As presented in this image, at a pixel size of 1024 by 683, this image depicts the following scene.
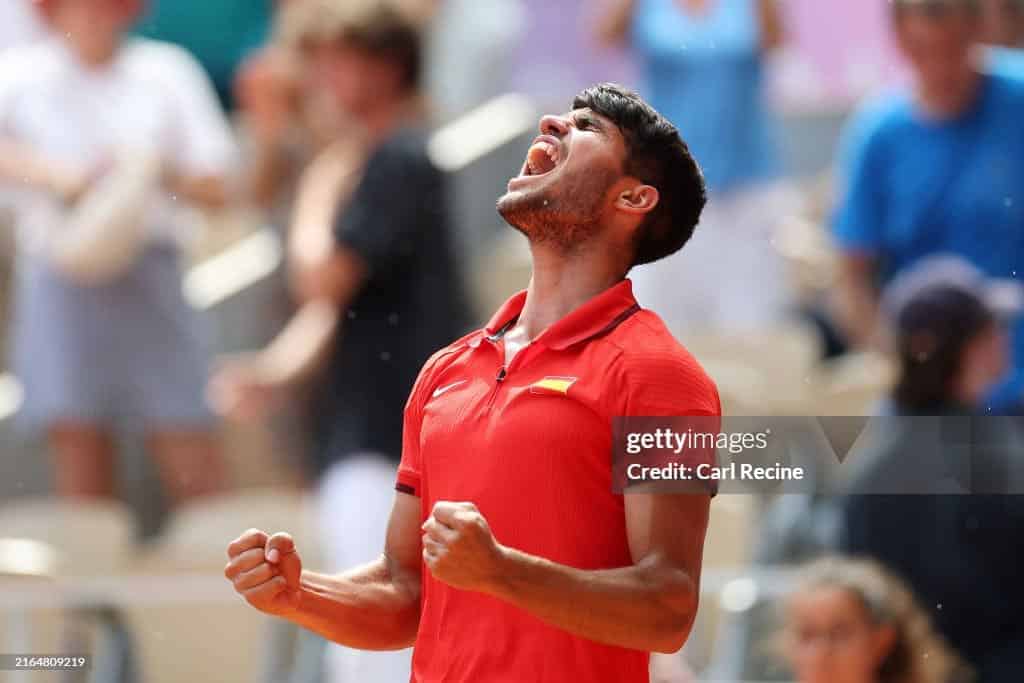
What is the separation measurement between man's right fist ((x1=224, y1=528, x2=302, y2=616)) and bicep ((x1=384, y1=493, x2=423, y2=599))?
145 millimetres

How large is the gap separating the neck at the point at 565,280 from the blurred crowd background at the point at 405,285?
512 millimetres

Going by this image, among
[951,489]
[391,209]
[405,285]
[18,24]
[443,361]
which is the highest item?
[18,24]

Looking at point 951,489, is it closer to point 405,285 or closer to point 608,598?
point 405,285

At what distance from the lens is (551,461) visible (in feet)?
5.27

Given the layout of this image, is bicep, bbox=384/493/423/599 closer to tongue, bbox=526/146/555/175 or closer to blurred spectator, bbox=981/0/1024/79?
tongue, bbox=526/146/555/175

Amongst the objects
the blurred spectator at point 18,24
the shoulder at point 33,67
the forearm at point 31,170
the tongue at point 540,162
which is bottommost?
the tongue at point 540,162

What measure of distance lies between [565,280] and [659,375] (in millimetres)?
149

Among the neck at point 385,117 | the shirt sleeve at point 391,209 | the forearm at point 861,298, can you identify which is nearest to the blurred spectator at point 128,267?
the neck at point 385,117

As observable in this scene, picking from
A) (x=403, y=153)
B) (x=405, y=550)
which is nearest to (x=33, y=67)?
(x=403, y=153)

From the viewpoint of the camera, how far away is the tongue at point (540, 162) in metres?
1.69

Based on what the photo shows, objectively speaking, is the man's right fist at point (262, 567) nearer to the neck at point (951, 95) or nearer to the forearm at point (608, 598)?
the forearm at point (608, 598)

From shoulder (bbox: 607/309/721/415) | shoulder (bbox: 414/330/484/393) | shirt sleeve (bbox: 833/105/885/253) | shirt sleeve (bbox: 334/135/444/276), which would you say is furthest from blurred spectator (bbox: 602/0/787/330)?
shoulder (bbox: 607/309/721/415)

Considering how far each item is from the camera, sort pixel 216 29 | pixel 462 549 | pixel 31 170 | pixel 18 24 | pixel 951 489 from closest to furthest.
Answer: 1. pixel 462 549
2. pixel 951 489
3. pixel 31 170
4. pixel 18 24
5. pixel 216 29

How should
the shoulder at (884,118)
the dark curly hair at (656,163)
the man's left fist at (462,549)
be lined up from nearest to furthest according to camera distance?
1. the man's left fist at (462,549)
2. the dark curly hair at (656,163)
3. the shoulder at (884,118)
